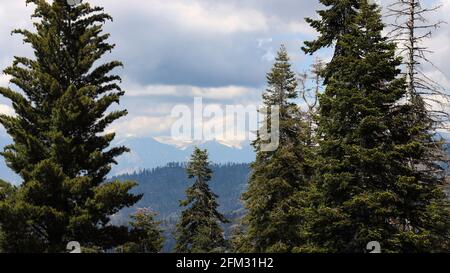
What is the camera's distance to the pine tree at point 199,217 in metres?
42.3

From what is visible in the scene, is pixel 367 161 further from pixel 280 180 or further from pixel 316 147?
pixel 280 180

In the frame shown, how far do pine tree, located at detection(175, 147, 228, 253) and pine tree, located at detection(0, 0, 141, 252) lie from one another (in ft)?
66.1

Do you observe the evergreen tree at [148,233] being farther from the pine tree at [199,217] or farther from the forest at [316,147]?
the forest at [316,147]

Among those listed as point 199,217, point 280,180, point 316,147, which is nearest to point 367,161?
point 316,147

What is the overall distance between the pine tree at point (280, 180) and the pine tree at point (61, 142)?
10344 mm

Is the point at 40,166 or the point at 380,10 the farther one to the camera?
the point at 380,10

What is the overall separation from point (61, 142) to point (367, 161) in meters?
12.4

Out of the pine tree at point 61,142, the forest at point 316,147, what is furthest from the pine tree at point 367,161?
the pine tree at point 61,142

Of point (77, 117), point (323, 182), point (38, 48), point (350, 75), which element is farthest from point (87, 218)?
point (350, 75)

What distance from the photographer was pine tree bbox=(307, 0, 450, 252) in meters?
17.7
